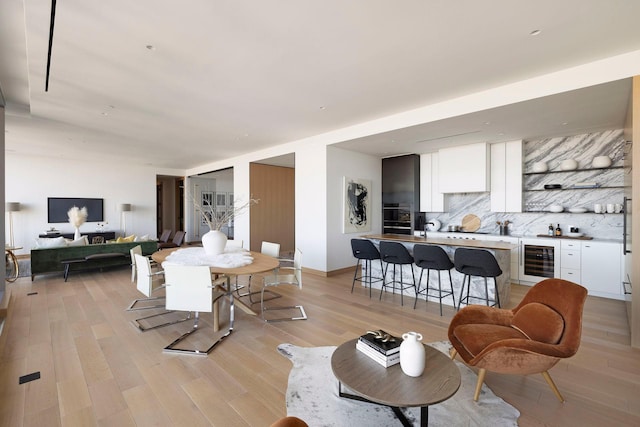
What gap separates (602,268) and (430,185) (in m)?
3.12

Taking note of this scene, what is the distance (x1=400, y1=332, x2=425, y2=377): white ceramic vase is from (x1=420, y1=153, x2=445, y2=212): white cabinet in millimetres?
5129

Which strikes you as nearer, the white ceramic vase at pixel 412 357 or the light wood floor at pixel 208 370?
the white ceramic vase at pixel 412 357

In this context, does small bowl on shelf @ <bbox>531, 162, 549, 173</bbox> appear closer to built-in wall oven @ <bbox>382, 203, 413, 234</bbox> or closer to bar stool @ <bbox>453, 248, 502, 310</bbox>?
built-in wall oven @ <bbox>382, 203, 413, 234</bbox>

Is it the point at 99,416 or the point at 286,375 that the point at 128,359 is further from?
the point at 286,375

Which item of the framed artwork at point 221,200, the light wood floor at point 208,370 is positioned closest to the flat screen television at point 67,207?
the framed artwork at point 221,200

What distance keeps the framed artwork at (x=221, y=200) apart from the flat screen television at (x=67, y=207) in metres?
3.76

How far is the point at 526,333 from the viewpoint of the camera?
229cm

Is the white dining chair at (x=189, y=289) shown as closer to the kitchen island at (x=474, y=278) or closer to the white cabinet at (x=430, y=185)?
the kitchen island at (x=474, y=278)

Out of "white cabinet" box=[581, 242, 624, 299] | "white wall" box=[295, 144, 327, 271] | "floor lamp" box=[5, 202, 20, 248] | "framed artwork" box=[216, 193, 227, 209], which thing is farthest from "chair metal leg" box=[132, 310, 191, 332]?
"framed artwork" box=[216, 193, 227, 209]

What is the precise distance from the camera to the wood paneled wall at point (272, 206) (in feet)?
26.2

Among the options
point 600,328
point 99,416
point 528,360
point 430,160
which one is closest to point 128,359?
point 99,416

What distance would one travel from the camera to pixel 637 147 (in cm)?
285

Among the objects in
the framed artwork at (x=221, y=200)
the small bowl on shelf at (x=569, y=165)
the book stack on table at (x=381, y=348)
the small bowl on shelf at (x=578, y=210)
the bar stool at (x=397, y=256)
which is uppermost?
the small bowl on shelf at (x=569, y=165)

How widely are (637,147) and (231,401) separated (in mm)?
4267
